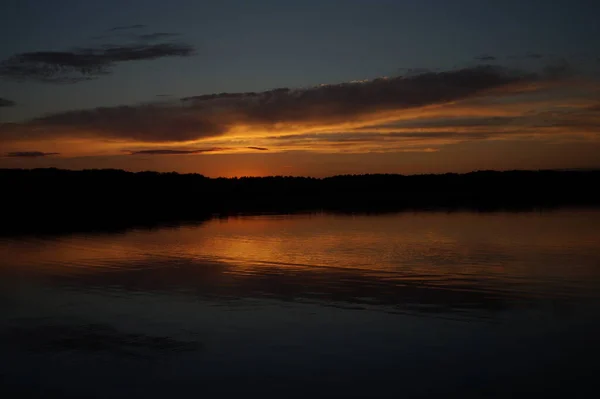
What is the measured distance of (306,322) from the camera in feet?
39.8

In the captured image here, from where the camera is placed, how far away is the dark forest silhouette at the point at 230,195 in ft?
159

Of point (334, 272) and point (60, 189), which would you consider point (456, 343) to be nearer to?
point (334, 272)

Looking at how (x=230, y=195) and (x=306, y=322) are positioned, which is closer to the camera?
(x=306, y=322)

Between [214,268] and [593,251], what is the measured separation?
12111 millimetres

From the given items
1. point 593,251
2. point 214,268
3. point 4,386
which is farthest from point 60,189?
point 4,386

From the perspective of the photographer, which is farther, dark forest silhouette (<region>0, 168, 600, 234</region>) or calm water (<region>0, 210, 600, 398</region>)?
dark forest silhouette (<region>0, 168, 600, 234</region>)

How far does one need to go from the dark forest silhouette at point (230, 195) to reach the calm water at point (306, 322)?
17668 millimetres

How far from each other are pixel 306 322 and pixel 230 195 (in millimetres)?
72091

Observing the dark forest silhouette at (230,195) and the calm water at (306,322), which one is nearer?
the calm water at (306,322)

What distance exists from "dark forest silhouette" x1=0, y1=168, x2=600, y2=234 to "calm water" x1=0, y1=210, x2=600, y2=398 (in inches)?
696

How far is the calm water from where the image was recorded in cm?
905

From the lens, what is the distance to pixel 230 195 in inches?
3292

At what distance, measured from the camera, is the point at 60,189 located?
2721 inches

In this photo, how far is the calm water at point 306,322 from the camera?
29.7 ft
